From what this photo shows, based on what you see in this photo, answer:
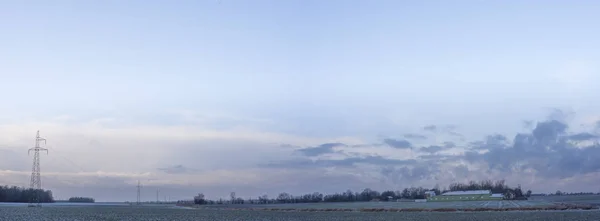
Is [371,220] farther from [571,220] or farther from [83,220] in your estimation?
[83,220]

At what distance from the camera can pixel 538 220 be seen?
6988 cm

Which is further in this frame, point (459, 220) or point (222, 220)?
point (222, 220)

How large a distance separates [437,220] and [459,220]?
11.2 feet

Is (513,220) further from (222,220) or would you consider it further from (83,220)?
(83,220)

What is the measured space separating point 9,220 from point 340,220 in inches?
1635

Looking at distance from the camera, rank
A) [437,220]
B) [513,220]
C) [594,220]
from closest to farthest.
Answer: [594,220] → [513,220] → [437,220]

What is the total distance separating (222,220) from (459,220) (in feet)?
105

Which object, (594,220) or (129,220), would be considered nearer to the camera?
(594,220)

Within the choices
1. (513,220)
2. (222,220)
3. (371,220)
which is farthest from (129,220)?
(513,220)

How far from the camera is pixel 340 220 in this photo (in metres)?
78.8

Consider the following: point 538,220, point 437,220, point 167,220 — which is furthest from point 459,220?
point 167,220

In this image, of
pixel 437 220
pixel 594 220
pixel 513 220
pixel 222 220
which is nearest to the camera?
pixel 594 220

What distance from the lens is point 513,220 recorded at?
71.4 metres

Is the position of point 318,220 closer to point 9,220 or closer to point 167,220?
point 167,220
